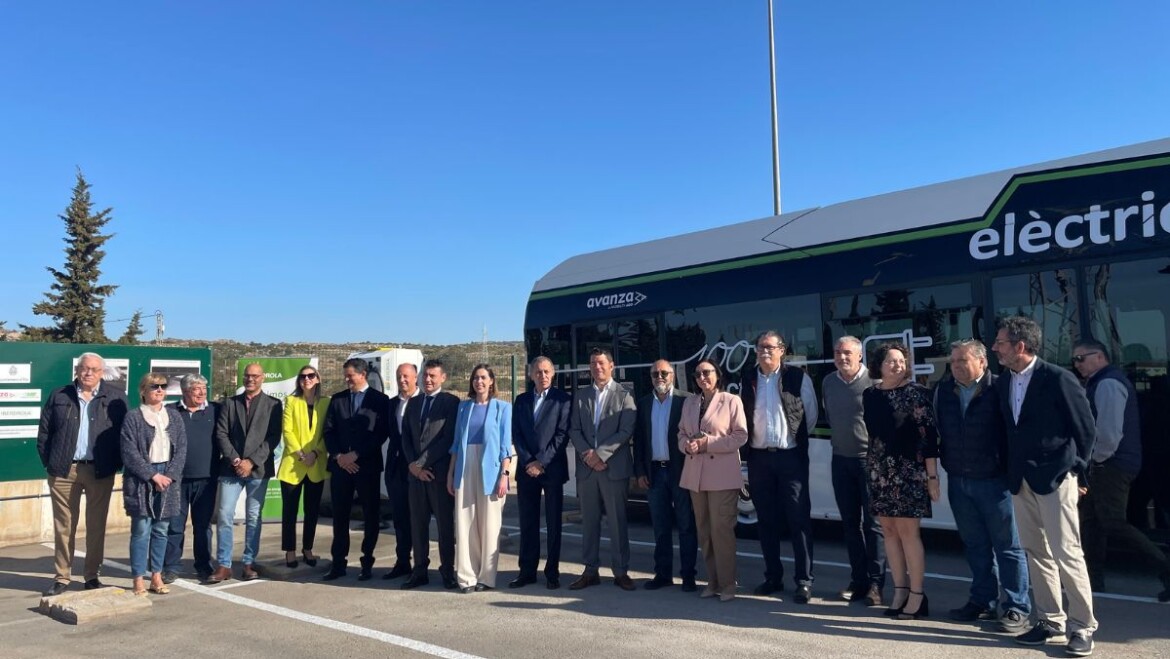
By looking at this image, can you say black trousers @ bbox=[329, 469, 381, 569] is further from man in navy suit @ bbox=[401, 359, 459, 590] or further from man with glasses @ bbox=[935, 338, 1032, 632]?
man with glasses @ bbox=[935, 338, 1032, 632]

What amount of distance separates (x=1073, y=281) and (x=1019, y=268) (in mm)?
414

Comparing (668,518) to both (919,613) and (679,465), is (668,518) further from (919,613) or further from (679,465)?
(919,613)

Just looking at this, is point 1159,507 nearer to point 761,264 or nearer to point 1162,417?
point 1162,417

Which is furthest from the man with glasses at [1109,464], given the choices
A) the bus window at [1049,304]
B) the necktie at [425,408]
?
the necktie at [425,408]

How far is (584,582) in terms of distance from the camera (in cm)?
646

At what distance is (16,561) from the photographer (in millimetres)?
8367

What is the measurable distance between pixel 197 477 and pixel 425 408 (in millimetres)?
2110

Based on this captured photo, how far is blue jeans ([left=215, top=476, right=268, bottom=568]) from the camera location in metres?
7.12

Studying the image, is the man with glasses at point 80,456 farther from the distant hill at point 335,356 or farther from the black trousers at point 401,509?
the distant hill at point 335,356

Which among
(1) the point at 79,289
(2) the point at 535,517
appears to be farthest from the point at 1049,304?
(1) the point at 79,289

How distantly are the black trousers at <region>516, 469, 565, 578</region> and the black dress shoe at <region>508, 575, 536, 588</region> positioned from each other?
3cm

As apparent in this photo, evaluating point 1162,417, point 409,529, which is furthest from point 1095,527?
point 409,529

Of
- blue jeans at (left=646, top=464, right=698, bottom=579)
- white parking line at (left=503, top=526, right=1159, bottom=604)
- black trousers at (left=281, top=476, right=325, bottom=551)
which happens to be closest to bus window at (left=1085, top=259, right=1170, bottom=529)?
white parking line at (left=503, top=526, right=1159, bottom=604)

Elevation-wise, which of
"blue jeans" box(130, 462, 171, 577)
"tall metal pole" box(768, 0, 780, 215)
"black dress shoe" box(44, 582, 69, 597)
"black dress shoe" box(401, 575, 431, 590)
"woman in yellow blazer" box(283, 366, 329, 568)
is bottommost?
"black dress shoe" box(44, 582, 69, 597)
